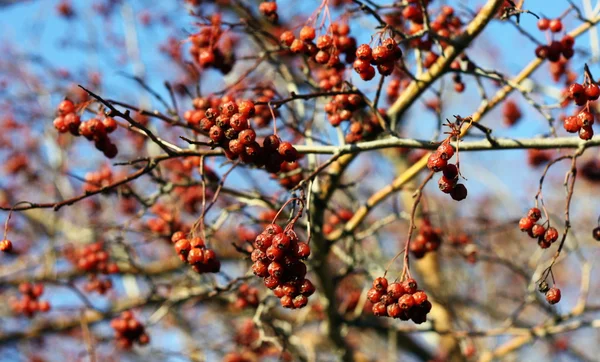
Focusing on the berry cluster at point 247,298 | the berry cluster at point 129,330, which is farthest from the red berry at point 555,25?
the berry cluster at point 129,330

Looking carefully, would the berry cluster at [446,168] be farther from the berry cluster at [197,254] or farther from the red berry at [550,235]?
the berry cluster at [197,254]

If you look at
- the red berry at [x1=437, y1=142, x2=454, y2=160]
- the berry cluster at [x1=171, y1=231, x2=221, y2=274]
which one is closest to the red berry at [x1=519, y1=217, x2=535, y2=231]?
the red berry at [x1=437, y1=142, x2=454, y2=160]

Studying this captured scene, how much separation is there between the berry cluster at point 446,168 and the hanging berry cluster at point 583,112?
0.64 metres

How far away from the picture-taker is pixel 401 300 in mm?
2455

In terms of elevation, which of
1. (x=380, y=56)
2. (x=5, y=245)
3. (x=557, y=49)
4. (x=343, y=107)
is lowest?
(x=5, y=245)

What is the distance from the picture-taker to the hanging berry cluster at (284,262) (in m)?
Answer: 2.40

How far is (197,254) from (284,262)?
24.6 inches

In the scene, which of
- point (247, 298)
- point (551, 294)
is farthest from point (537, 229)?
point (247, 298)

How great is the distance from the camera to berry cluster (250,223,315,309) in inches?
94.4

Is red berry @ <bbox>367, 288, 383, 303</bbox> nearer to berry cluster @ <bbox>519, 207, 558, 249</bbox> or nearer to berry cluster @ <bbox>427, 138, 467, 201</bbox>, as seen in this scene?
berry cluster @ <bbox>427, 138, 467, 201</bbox>

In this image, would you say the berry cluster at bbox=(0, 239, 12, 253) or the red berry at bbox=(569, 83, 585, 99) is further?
the berry cluster at bbox=(0, 239, 12, 253)

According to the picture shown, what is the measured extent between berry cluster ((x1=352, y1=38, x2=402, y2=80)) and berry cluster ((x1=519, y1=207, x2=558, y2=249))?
0.93 m

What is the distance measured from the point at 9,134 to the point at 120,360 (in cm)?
395

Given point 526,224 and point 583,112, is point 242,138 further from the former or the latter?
point 583,112
